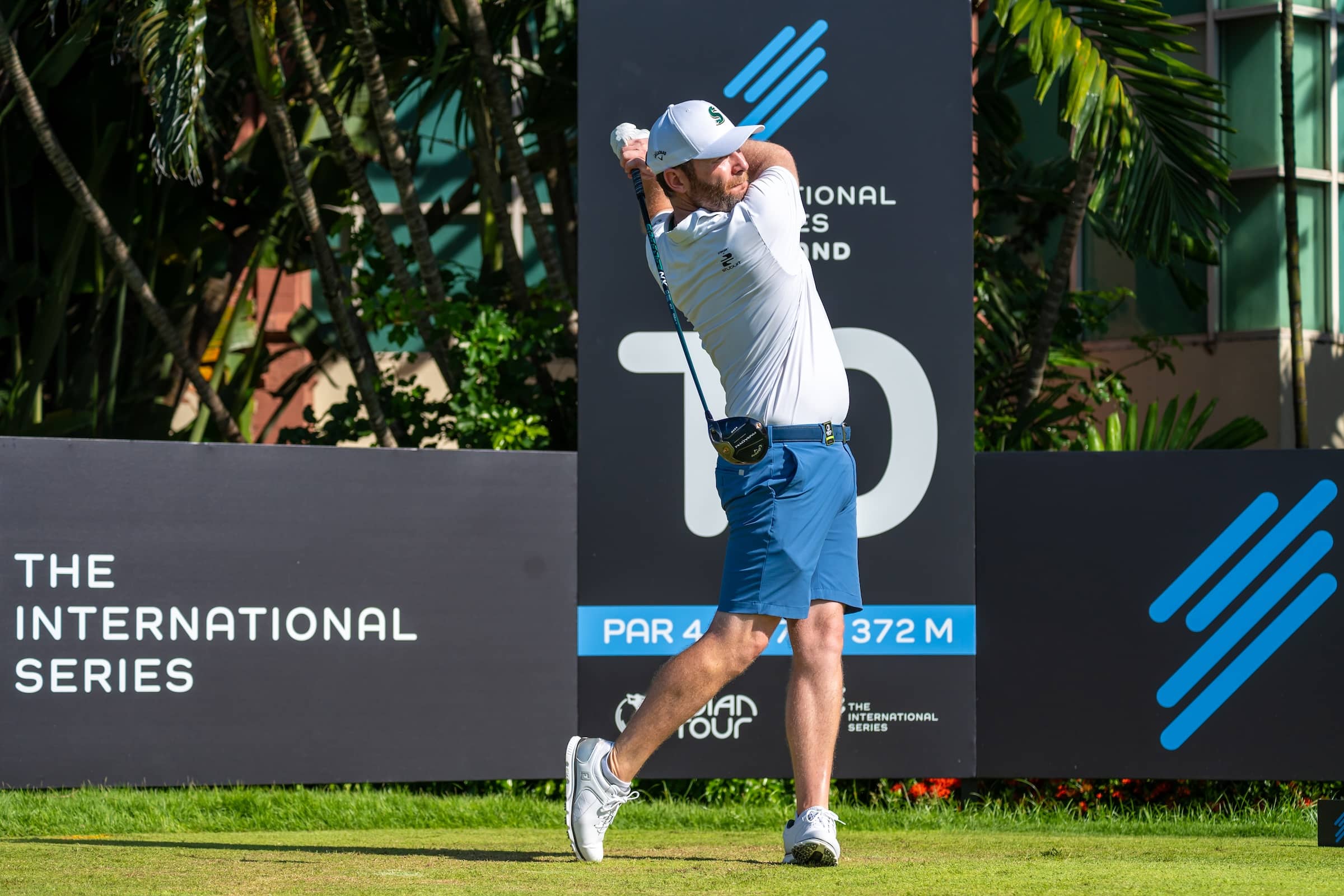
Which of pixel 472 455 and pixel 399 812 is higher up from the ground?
pixel 472 455

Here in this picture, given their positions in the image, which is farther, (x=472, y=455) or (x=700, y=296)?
(x=472, y=455)

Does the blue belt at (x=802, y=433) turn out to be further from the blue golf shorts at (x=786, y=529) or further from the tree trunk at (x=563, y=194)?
the tree trunk at (x=563, y=194)

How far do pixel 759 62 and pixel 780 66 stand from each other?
0.08 m

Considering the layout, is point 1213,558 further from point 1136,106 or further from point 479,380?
point 479,380

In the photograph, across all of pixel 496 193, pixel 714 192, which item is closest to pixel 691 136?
pixel 714 192

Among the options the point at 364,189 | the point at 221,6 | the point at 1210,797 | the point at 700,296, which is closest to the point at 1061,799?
the point at 1210,797

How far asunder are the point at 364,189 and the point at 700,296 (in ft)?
14.4

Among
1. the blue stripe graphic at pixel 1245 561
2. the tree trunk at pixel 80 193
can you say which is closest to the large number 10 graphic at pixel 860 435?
the blue stripe graphic at pixel 1245 561

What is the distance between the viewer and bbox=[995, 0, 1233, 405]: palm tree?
676 cm

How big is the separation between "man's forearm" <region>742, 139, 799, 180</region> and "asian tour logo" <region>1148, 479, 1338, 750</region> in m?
2.39

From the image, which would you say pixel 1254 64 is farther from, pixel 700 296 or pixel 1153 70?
pixel 700 296

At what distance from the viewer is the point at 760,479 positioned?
3885mm

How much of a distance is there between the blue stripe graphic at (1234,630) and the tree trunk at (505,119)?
3.58 metres

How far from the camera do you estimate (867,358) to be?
5539 mm
